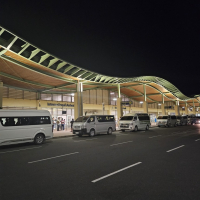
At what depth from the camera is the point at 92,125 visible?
16938 millimetres

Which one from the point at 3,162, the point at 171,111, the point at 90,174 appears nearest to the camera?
the point at 90,174

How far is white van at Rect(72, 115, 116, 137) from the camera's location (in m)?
16.3

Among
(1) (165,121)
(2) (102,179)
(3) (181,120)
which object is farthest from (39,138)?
(3) (181,120)

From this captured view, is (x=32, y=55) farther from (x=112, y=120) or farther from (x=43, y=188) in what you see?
(x=43, y=188)

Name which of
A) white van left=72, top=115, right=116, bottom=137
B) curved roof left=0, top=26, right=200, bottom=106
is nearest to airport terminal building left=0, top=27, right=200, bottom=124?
curved roof left=0, top=26, right=200, bottom=106

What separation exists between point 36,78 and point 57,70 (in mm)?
5405

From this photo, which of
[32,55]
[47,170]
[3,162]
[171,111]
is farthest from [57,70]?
[171,111]

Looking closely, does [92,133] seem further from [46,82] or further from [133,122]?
[46,82]

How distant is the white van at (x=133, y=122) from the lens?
20986mm

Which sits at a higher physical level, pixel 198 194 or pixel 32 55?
pixel 32 55

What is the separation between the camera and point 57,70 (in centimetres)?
1798

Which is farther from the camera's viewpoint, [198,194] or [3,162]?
[3,162]

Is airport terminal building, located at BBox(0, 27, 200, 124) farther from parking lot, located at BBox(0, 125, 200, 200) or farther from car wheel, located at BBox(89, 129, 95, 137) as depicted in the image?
parking lot, located at BBox(0, 125, 200, 200)

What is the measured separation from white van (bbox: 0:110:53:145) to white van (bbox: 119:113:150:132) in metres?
10.8
